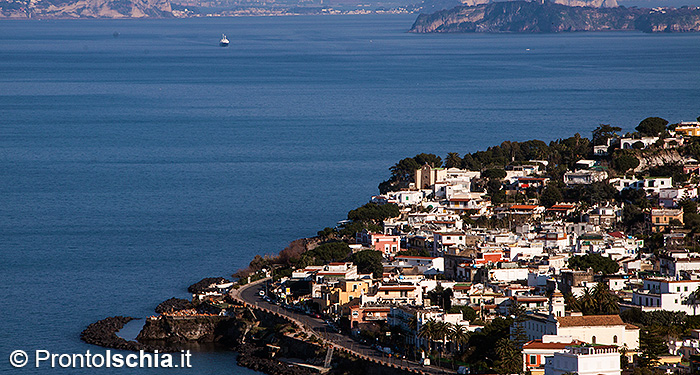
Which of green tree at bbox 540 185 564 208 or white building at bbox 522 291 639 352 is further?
green tree at bbox 540 185 564 208

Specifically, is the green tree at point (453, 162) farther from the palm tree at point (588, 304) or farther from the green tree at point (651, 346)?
the green tree at point (651, 346)

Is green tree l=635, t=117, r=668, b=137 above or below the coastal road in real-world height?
above

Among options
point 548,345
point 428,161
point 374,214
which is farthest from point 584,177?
point 548,345

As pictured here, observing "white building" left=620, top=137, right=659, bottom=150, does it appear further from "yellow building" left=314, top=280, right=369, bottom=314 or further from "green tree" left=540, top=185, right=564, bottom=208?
"yellow building" left=314, top=280, right=369, bottom=314

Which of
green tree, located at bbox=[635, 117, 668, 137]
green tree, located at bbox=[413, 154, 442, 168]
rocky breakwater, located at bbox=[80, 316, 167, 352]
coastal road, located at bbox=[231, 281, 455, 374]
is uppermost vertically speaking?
green tree, located at bbox=[635, 117, 668, 137]

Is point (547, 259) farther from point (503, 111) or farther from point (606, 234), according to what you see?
point (503, 111)

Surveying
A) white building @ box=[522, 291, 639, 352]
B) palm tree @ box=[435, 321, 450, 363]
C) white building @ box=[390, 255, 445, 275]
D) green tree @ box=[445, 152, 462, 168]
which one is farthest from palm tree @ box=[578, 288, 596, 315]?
green tree @ box=[445, 152, 462, 168]

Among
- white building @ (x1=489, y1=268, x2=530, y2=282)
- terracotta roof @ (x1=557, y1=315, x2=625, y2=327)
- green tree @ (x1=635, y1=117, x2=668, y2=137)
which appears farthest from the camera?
green tree @ (x1=635, y1=117, x2=668, y2=137)

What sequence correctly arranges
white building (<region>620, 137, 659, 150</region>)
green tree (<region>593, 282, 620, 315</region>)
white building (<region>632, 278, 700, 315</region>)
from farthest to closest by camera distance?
1. white building (<region>620, 137, 659, 150</region>)
2. white building (<region>632, 278, 700, 315</region>)
3. green tree (<region>593, 282, 620, 315</region>)
